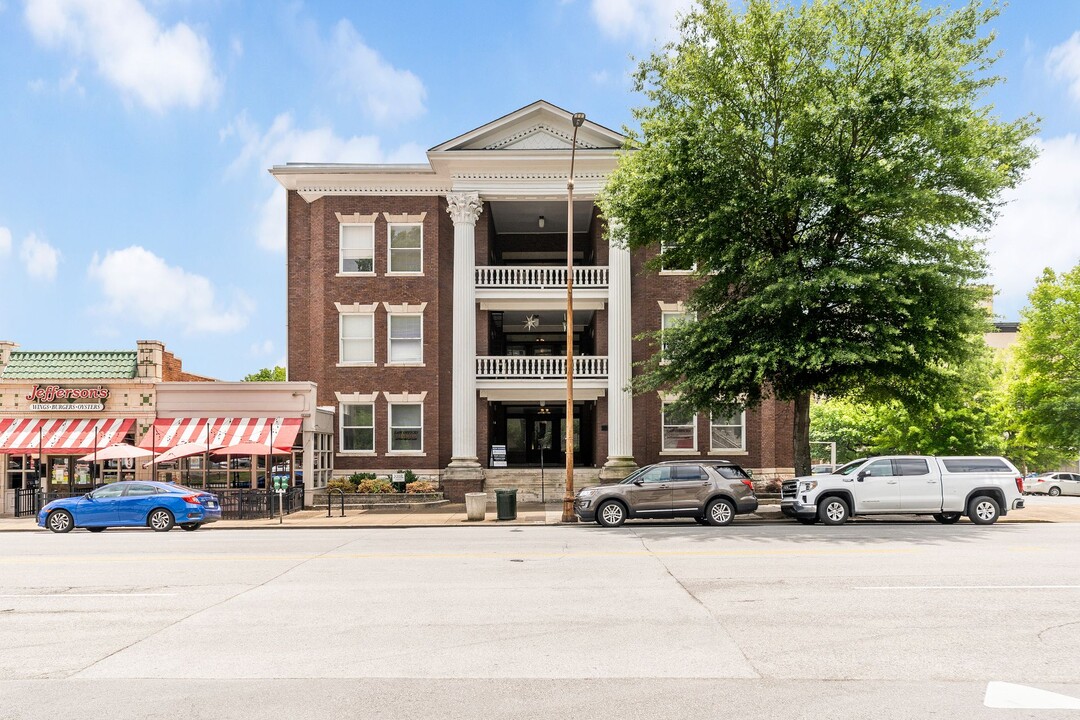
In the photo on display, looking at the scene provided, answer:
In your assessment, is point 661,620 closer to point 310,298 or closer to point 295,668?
point 295,668

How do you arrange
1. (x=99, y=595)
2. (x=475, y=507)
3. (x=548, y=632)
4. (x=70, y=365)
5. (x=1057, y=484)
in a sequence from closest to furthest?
(x=548, y=632)
(x=99, y=595)
(x=475, y=507)
(x=70, y=365)
(x=1057, y=484)

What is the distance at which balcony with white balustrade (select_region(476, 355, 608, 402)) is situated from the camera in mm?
28766

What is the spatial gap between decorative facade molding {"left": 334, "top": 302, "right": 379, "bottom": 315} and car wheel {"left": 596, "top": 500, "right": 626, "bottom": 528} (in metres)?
13.8

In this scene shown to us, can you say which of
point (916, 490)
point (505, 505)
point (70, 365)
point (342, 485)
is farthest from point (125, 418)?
point (916, 490)

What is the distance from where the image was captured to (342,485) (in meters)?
27.3

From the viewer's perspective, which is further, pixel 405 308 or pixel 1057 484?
pixel 1057 484

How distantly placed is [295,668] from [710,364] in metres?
16.1

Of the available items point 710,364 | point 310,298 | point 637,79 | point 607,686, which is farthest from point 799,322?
point 310,298

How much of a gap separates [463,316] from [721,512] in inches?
520

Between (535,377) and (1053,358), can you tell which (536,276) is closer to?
(535,377)

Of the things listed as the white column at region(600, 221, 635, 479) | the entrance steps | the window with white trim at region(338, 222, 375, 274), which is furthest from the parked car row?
the window with white trim at region(338, 222, 375, 274)

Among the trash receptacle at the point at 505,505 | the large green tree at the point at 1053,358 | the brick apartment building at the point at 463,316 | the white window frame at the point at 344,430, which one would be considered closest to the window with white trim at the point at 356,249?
the brick apartment building at the point at 463,316

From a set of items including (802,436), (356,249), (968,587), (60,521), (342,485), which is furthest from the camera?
(356,249)

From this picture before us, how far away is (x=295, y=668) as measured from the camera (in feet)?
22.5
